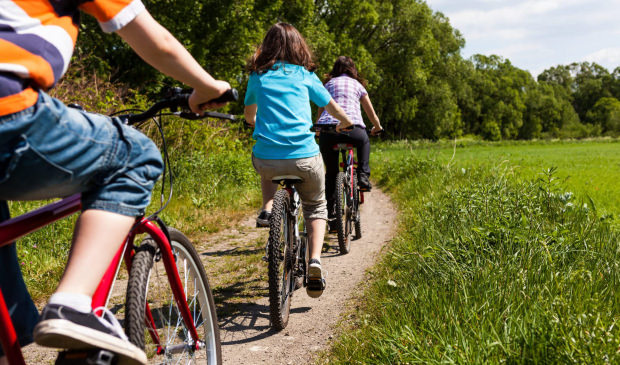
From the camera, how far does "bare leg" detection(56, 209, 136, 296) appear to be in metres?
1.42

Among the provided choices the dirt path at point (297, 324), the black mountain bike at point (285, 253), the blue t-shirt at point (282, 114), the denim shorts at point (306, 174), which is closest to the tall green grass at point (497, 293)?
the dirt path at point (297, 324)

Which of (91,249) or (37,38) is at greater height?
(37,38)

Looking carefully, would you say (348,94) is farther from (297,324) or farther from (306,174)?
(297,324)

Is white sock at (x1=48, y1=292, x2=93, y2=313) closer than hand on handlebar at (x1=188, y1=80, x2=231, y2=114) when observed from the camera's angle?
Yes

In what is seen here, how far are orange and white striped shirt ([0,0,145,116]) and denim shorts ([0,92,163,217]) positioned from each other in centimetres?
4

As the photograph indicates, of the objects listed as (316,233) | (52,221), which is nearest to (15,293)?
(52,221)

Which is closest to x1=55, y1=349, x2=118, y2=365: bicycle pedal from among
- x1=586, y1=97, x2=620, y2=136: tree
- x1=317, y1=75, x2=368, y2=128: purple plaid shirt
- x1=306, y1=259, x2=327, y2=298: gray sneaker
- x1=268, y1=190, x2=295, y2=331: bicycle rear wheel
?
x1=268, y1=190, x2=295, y2=331: bicycle rear wheel

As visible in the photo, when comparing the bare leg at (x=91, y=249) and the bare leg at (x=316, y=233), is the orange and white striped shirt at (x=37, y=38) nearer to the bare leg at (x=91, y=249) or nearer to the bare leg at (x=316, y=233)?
the bare leg at (x=91, y=249)

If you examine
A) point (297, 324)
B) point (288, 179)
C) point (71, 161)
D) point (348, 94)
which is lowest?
point (297, 324)

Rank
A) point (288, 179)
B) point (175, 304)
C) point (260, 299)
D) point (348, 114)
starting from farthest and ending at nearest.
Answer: point (348, 114), point (260, 299), point (288, 179), point (175, 304)

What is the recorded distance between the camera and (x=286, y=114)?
12.3 feet

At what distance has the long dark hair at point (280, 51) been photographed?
3.85 meters

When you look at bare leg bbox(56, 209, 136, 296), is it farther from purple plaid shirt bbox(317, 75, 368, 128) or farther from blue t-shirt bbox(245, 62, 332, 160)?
purple plaid shirt bbox(317, 75, 368, 128)

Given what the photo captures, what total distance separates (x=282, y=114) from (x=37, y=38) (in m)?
2.50
